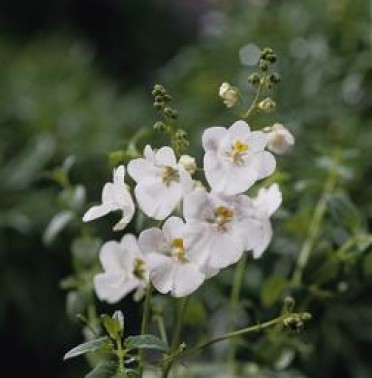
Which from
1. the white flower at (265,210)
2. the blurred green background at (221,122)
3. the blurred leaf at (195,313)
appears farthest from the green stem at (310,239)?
the white flower at (265,210)

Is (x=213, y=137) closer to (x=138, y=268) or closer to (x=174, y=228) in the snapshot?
(x=174, y=228)

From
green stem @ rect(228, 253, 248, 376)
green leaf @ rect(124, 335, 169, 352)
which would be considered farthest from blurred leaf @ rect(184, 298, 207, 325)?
green leaf @ rect(124, 335, 169, 352)

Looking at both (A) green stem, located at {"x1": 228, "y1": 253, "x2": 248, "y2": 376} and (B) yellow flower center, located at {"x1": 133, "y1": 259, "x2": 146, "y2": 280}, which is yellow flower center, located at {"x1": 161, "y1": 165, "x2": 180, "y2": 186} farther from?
(A) green stem, located at {"x1": 228, "y1": 253, "x2": 248, "y2": 376}

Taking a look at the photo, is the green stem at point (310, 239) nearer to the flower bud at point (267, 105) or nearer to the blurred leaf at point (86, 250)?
the blurred leaf at point (86, 250)

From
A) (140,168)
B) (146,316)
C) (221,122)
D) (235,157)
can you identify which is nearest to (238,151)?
(235,157)

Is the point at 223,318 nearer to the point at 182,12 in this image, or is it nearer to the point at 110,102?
the point at 110,102

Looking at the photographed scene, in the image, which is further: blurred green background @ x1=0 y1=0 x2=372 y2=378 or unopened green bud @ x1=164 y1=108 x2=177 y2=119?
blurred green background @ x1=0 y1=0 x2=372 y2=378
